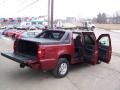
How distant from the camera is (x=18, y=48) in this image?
7.79 metres

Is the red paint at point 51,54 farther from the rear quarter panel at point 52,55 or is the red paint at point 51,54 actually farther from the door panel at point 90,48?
the door panel at point 90,48

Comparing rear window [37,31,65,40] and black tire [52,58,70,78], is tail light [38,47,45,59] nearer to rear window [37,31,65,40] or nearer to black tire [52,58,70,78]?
black tire [52,58,70,78]

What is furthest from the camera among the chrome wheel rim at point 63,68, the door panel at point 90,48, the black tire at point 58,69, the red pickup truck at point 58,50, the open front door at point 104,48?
the open front door at point 104,48

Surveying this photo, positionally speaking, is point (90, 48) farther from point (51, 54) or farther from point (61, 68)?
point (51, 54)

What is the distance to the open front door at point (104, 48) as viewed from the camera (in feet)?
29.4

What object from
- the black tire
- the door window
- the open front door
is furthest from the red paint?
the door window

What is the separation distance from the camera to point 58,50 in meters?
7.18

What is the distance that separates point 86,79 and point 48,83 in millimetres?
1439

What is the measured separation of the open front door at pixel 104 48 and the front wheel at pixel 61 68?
214cm

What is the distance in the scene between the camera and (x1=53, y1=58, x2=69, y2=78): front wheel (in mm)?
7278

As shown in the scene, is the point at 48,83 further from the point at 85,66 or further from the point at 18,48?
the point at 85,66

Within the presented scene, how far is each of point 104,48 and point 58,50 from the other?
2.93m

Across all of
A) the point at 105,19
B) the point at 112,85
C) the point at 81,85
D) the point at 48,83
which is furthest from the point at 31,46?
the point at 105,19

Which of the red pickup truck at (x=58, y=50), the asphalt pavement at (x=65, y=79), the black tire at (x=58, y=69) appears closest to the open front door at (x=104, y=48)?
the red pickup truck at (x=58, y=50)
